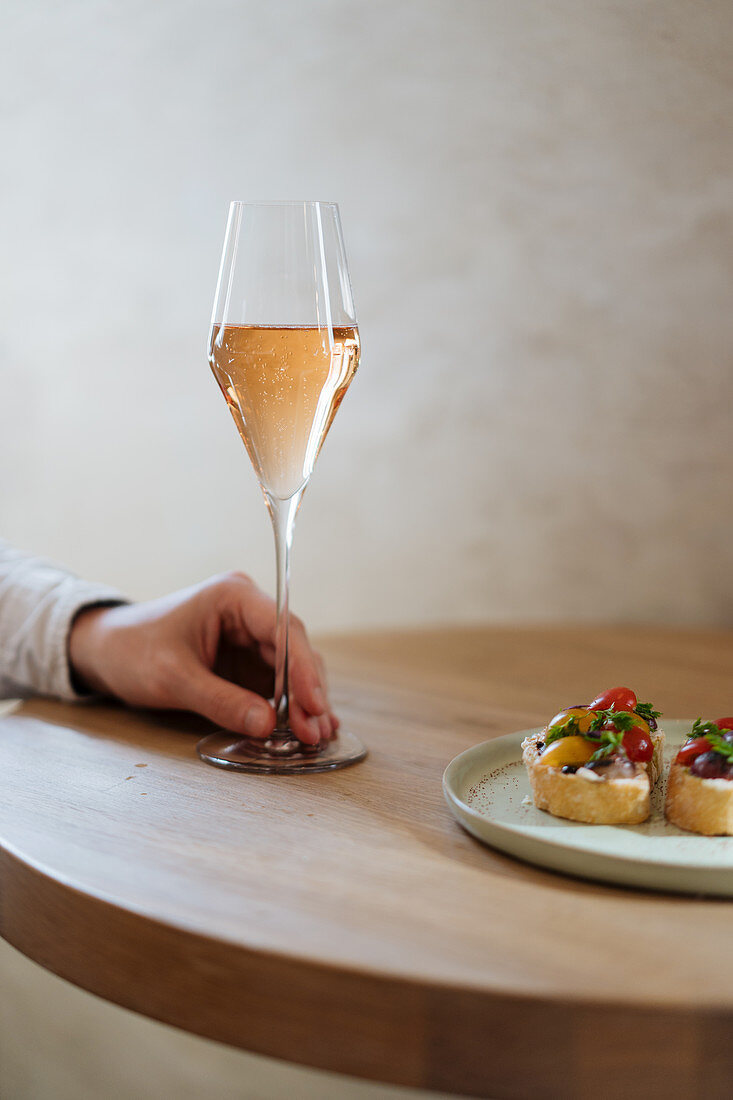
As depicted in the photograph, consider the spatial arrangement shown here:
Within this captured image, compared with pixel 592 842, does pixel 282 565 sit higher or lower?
higher

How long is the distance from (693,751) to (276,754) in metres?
0.30

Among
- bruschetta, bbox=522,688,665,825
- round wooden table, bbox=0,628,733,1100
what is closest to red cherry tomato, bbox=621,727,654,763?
bruschetta, bbox=522,688,665,825

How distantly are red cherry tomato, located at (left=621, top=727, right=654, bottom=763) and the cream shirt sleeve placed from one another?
521mm

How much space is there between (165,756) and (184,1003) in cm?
30

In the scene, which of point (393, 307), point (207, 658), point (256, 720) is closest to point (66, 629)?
point (207, 658)

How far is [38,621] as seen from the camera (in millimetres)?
1003

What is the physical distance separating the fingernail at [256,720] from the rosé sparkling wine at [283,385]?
16cm

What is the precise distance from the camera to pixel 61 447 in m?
2.36

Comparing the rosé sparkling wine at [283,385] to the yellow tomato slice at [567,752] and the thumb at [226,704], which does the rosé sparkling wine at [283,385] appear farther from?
the yellow tomato slice at [567,752]

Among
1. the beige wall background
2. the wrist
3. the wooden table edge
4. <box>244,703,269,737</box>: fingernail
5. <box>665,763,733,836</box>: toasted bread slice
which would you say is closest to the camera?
the wooden table edge

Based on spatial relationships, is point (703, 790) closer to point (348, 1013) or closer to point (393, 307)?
point (348, 1013)

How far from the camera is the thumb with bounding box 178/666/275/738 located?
0.80 meters

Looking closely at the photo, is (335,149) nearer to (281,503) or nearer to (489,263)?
(489,263)

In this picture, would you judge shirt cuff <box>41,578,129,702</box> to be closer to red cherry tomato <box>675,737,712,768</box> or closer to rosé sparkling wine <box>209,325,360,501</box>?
rosé sparkling wine <box>209,325,360,501</box>
